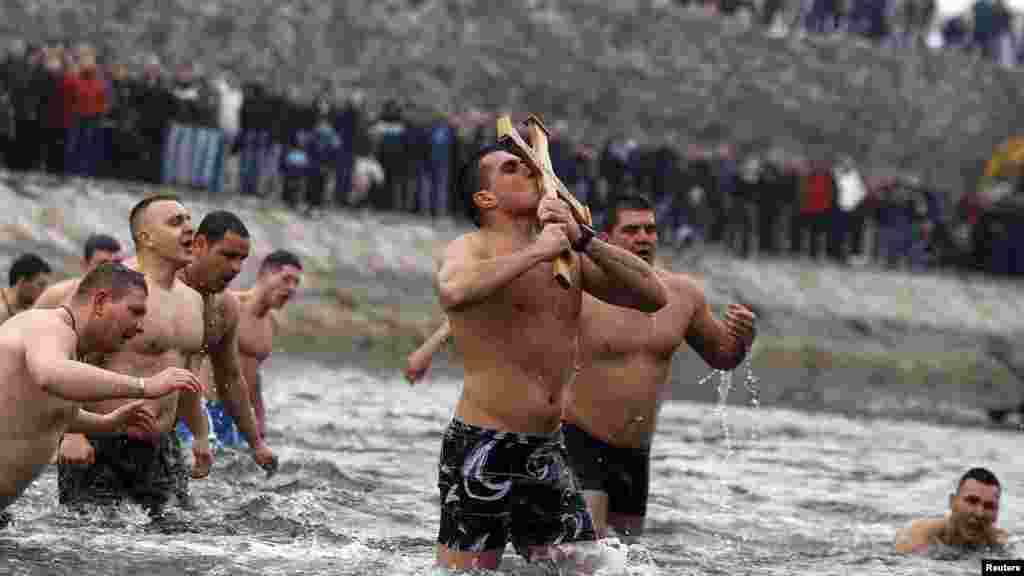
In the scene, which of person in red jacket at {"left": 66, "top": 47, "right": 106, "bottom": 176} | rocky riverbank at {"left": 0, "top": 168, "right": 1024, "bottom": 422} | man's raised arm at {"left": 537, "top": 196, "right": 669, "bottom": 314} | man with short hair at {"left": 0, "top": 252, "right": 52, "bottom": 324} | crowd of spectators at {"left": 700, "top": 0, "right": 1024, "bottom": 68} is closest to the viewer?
man's raised arm at {"left": 537, "top": 196, "right": 669, "bottom": 314}

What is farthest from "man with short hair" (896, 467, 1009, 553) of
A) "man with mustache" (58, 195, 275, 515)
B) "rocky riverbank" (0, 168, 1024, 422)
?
"rocky riverbank" (0, 168, 1024, 422)

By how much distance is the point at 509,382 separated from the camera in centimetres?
740

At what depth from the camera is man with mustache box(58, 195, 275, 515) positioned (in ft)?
29.6

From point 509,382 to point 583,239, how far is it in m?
0.64

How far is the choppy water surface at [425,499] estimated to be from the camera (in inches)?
342

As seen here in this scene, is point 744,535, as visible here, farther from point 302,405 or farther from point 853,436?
point 853,436

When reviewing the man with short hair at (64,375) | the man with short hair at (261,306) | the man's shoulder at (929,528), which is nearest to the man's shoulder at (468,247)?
the man with short hair at (64,375)

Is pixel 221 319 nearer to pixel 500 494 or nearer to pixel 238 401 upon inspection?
pixel 238 401

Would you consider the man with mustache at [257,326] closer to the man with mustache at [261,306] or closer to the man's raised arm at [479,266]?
the man with mustache at [261,306]

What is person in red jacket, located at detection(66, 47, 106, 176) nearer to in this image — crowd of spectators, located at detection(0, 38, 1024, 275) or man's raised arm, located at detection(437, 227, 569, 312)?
crowd of spectators, located at detection(0, 38, 1024, 275)

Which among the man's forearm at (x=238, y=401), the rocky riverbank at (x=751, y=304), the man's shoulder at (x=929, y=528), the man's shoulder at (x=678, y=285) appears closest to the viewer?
the man's shoulder at (x=678, y=285)

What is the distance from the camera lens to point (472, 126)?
91.6ft

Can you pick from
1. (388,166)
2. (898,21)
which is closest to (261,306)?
(388,166)

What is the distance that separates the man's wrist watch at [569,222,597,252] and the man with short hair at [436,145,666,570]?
129 millimetres
